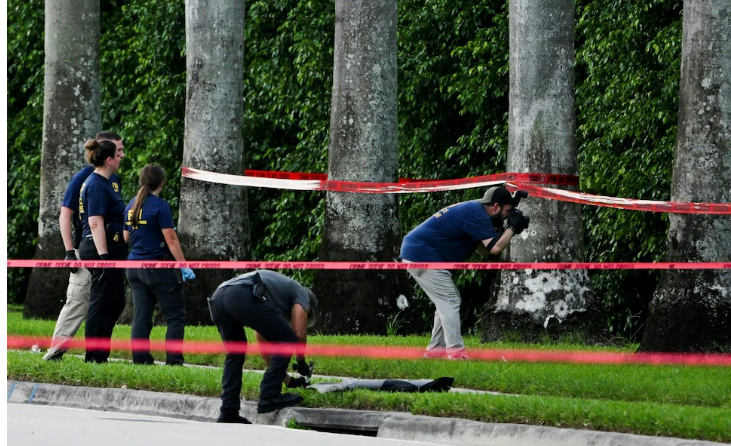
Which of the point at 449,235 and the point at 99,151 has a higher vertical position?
the point at 99,151

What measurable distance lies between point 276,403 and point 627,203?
4.60 meters

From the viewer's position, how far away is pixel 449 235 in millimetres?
12586

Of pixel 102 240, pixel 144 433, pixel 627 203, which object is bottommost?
pixel 144 433

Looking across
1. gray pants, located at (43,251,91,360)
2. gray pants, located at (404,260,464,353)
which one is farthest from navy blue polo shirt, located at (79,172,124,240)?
gray pants, located at (404,260,464,353)

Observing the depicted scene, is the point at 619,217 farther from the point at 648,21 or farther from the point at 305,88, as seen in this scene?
the point at 305,88

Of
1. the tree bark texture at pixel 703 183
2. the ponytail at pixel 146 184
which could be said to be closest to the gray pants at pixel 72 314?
the ponytail at pixel 146 184

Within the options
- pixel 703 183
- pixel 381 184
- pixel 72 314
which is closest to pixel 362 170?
pixel 381 184

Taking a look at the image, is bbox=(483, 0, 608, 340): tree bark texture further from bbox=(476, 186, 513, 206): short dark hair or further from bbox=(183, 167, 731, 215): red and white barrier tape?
bbox=(476, 186, 513, 206): short dark hair

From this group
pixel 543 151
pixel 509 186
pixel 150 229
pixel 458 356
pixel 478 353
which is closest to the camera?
pixel 150 229

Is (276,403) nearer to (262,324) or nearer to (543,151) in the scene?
(262,324)

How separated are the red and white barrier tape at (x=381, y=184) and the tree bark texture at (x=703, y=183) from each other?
195 centimetres

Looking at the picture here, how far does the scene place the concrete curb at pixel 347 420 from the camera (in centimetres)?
845

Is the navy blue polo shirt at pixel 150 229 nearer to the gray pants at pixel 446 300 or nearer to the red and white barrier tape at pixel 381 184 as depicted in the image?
the gray pants at pixel 446 300

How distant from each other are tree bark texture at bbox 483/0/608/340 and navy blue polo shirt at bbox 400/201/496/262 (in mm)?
1436
